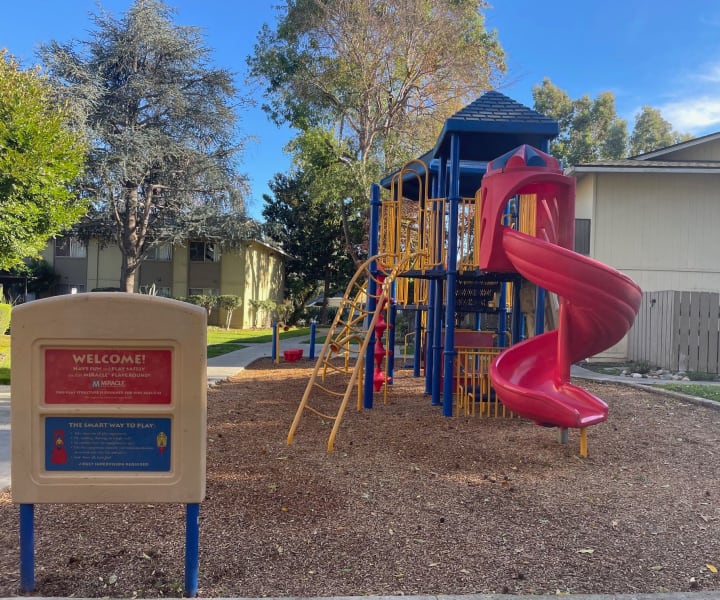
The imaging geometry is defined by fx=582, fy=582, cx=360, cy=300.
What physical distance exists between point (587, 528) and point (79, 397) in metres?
3.30

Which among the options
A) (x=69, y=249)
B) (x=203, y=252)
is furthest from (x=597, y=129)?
(x=69, y=249)

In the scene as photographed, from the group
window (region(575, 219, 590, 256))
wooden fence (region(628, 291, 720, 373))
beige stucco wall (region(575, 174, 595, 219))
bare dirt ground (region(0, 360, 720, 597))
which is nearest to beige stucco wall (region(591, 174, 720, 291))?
beige stucco wall (region(575, 174, 595, 219))

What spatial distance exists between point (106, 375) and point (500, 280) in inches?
253

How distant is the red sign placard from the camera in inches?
115

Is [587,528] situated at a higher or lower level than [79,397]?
lower

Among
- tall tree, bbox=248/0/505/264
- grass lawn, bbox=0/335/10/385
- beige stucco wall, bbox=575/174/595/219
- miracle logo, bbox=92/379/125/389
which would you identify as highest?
tall tree, bbox=248/0/505/264

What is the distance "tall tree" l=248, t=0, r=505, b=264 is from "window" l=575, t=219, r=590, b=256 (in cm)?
923

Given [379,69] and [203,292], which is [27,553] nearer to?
[379,69]

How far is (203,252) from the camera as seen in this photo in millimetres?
32125

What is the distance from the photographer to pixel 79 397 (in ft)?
9.64

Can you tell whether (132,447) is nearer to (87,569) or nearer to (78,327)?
(78,327)

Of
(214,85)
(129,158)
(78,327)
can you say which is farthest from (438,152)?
(214,85)

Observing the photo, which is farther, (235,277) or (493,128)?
(235,277)

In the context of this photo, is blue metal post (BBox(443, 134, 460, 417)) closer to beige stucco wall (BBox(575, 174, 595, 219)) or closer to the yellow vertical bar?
the yellow vertical bar
